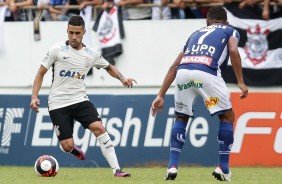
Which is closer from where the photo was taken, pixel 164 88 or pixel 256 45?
pixel 164 88

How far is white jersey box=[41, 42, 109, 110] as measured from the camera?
13.8 metres

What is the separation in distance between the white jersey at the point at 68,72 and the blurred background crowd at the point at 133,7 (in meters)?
4.56

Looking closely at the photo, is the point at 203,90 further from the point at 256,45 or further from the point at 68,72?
the point at 256,45

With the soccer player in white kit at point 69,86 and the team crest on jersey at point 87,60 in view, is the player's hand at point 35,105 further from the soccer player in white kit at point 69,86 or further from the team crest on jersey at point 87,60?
the team crest on jersey at point 87,60

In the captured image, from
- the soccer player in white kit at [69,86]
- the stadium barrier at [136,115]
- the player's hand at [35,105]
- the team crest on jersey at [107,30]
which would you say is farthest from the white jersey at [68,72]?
the team crest on jersey at [107,30]

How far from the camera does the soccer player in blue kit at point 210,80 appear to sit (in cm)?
1230

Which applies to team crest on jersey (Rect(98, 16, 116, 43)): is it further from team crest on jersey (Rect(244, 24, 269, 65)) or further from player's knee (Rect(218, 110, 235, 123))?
player's knee (Rect(218, 110, 235, 123))

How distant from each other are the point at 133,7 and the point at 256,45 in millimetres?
2414

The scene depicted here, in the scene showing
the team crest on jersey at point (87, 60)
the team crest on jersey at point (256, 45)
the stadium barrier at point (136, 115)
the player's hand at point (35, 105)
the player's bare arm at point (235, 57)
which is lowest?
the stadium barrier at point (136, 115)

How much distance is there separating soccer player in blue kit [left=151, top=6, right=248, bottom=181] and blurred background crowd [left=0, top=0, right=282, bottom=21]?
5.18m

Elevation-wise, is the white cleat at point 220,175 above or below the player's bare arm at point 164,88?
below

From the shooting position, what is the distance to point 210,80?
40.2ft

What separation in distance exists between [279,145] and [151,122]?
2343mm

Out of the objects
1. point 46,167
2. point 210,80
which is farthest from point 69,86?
point 210,80
